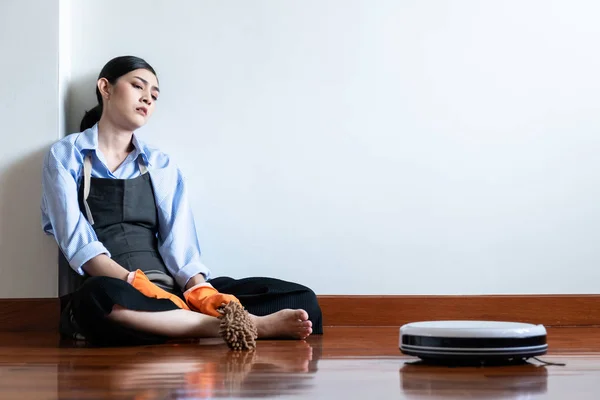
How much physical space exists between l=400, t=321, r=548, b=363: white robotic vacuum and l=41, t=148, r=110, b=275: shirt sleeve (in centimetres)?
113

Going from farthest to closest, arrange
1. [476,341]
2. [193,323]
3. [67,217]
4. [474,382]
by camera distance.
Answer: [67,217], [193,323], [476,341], [474,382]

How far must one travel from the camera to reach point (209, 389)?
116 cm

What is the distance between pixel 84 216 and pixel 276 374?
3.75 ft

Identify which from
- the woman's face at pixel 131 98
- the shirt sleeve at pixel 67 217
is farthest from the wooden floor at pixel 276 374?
the woman's face at pixel 131 98

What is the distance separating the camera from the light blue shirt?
2195 mm

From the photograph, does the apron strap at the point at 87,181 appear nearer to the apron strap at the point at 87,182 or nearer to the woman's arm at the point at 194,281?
the apron strap at the point at 87,182

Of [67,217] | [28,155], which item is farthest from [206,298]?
[28,155]

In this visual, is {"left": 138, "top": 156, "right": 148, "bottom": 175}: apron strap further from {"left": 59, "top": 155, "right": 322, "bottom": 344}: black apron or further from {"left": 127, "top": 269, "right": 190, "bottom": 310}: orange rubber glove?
{"left": 127, "top": 269, "right": 190, "bottom": 310}: orange rubber glove

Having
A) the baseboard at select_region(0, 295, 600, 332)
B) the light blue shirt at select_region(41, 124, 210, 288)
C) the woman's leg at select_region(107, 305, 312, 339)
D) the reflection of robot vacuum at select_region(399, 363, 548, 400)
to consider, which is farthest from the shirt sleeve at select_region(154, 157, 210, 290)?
the reflection of robot vacuum at select_region(399, 363, 548, 400)

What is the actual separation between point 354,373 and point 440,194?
4.32 feet

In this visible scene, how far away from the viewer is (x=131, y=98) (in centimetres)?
A: 239

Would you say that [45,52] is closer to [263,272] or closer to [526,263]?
[263,272]

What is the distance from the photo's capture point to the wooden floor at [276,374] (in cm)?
112

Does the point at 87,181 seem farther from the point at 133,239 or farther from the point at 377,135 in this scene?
the point at 377,135
